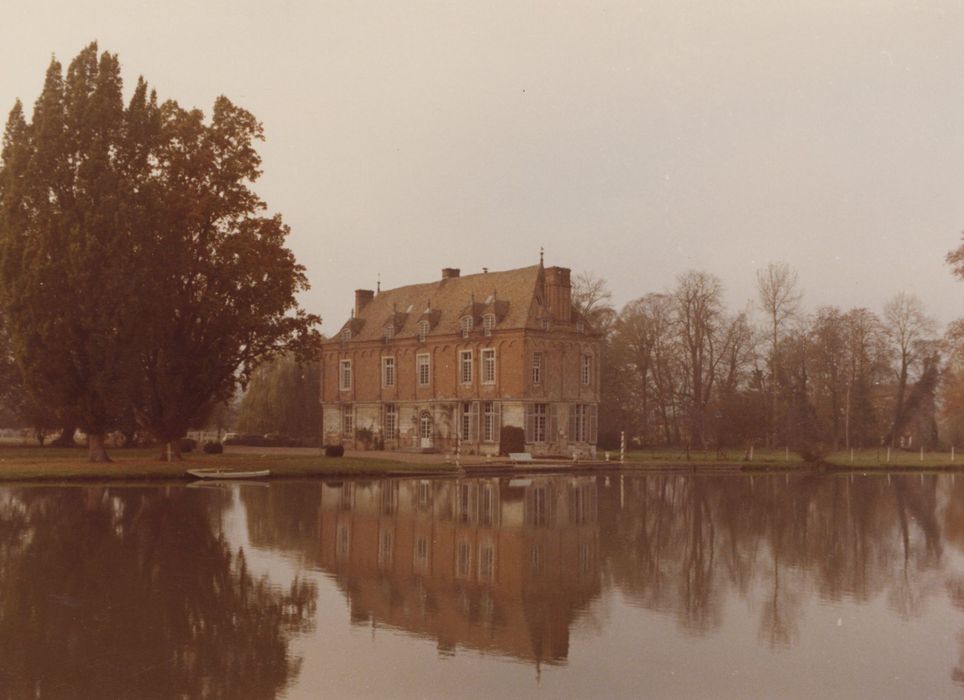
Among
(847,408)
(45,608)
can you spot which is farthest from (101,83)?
(847,408)

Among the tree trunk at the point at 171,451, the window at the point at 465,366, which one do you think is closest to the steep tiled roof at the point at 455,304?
the window at the point at 465,366

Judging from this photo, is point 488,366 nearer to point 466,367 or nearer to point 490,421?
point 466,367

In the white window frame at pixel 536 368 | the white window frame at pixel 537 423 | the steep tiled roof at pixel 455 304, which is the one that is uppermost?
the steep tiled roof at pixel 455 304

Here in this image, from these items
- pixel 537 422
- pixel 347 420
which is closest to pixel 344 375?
pixel 347 420

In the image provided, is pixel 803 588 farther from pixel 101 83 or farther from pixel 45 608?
pixel 101 83

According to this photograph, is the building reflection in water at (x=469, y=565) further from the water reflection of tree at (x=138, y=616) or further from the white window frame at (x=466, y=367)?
the white window frame at (x=466, y=367)

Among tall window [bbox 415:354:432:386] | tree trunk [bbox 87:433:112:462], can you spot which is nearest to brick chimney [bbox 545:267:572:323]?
tall window [bbox 415:354:432:386]

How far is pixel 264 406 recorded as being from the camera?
216 ft

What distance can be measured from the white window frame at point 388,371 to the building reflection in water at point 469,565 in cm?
3095

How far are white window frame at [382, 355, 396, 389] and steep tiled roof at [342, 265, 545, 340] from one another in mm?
1448

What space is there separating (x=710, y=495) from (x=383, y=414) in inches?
1239

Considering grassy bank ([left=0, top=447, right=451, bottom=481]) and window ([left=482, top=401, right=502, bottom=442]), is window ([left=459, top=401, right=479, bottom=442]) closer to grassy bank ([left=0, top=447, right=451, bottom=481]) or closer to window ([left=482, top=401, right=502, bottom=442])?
window ([left=482, top=401, right=502, bottom=442])

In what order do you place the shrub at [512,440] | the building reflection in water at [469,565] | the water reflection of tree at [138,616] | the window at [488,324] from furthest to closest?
the window at [488,324], the shrub at [512,440], the building reflection in water at [469,565], the water reflection of tree at [138,616]

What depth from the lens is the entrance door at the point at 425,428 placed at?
55375 millimetres
